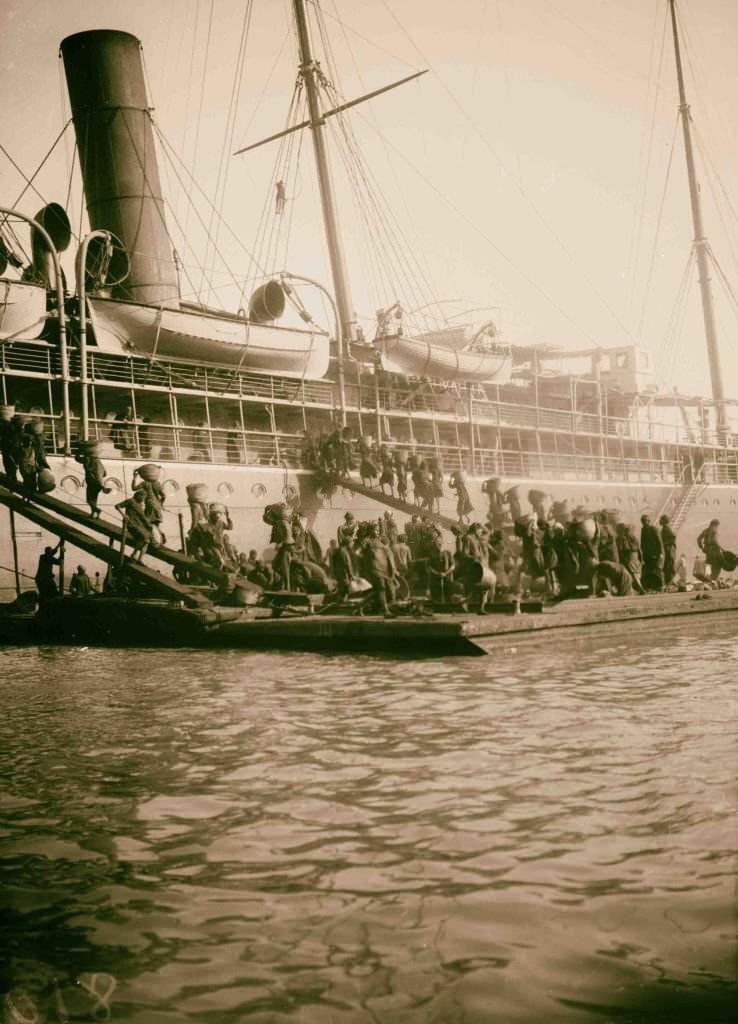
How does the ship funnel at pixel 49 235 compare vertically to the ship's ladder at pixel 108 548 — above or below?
above

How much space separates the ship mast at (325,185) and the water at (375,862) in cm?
2393

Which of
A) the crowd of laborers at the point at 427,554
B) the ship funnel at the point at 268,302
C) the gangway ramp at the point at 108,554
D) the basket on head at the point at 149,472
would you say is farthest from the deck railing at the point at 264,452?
the basket on head at the point at 149,472

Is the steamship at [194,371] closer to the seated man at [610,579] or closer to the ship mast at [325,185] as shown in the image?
the ship mast at [325,185]

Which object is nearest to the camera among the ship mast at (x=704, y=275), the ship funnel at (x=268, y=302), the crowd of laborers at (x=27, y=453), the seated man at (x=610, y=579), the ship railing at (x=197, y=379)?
the seated man at (x=610, y=579)

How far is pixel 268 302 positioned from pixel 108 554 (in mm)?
13399

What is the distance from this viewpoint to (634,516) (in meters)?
34.1

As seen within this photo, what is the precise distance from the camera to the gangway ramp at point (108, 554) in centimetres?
1326

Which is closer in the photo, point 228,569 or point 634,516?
point 228,569

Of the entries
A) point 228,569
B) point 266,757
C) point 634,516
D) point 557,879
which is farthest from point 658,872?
point 634,516

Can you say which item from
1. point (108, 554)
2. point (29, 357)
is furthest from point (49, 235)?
point (108, 554)

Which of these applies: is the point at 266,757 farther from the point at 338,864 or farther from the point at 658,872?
the point at 658,872

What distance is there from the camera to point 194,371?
951 inches

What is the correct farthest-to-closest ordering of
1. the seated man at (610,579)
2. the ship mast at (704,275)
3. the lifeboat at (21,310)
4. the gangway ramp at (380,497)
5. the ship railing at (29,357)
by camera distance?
the ship mast at (704,275) < the gangway ramp at (380,497) < the ship railing at (29,357) < the lifeboat at (21,310) < the seated man at (610,579)

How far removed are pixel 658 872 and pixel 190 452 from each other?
69.3 feet
